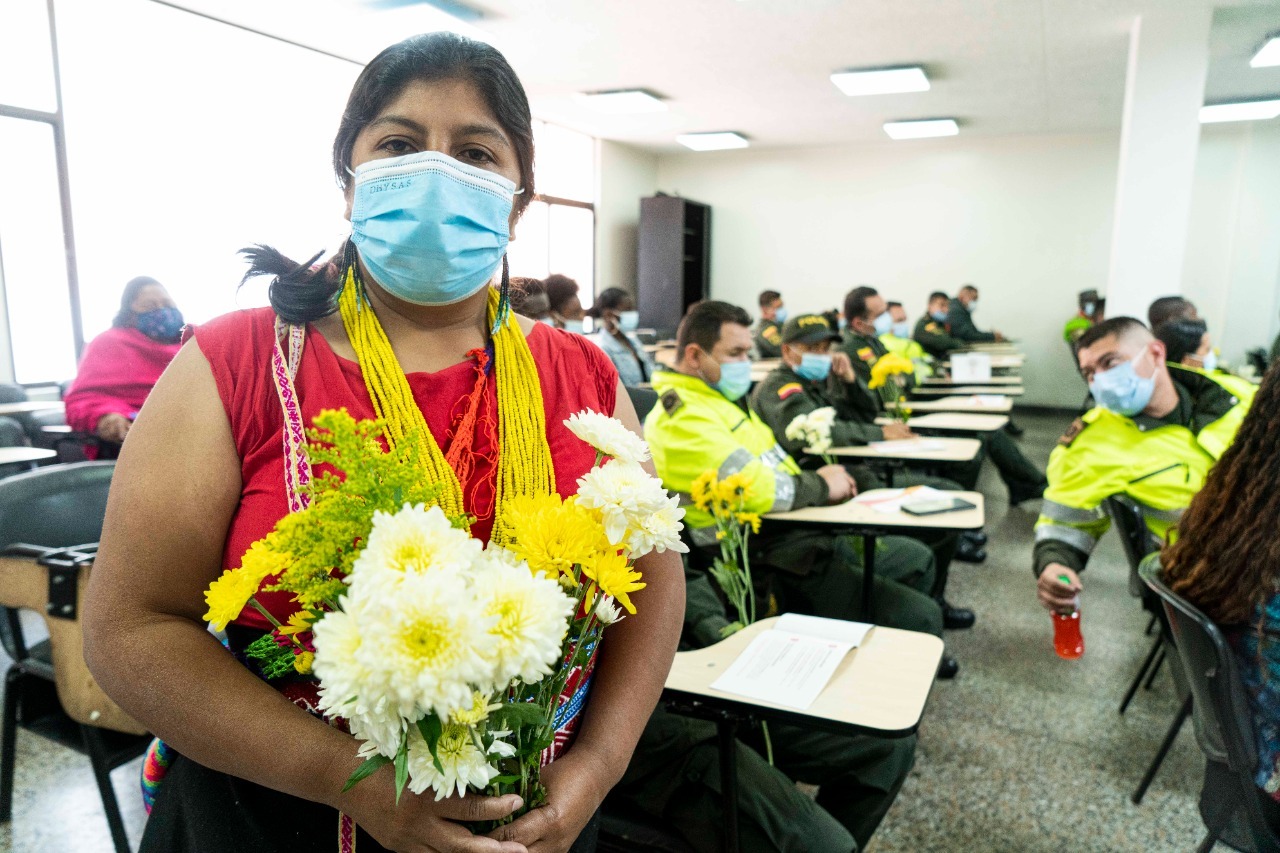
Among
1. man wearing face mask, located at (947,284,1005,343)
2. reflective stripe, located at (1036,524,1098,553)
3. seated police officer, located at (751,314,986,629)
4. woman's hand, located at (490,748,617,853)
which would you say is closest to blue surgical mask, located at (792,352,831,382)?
seated police officer, located at (751,314,986,629)

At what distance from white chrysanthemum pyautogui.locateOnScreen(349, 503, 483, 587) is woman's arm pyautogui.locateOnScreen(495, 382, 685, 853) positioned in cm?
36

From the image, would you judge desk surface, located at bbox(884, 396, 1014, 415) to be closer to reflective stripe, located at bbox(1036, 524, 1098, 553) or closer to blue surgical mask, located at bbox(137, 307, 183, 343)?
reflective stripe, located at bbox(1036, 524, 1098, 553)

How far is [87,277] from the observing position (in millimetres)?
5191

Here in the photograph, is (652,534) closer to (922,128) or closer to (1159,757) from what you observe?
(1159,757)

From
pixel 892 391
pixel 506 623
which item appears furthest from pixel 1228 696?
pixel 892 391

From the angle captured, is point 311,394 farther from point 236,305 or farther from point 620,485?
point 620,485

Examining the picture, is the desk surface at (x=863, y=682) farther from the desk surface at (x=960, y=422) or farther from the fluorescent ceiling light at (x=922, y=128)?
the fluorescent ceiling light at (x=922, y=128)

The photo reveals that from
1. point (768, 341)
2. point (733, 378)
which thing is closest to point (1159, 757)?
point (733, 378)

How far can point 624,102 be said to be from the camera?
26.4 ft

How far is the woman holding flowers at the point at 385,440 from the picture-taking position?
784mm

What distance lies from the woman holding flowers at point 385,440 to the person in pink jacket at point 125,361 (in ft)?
11.0

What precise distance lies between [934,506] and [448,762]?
2399 millimetres

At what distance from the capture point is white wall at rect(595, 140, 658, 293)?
1037cm

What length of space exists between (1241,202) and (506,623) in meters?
11.5
